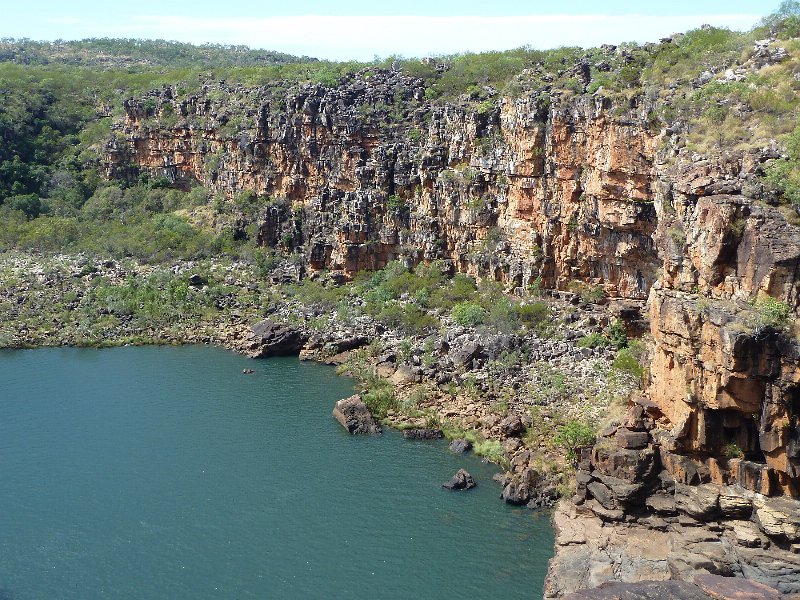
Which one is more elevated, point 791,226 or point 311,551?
point 791,226

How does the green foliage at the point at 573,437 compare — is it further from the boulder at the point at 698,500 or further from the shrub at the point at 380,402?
the shrub at the point at 380,402

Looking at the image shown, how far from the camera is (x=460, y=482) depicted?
3856cm

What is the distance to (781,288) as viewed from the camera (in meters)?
30.8

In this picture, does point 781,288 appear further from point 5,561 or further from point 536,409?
point 5,561

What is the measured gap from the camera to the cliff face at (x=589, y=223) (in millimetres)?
31094

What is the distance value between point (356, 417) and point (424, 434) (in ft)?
13.6

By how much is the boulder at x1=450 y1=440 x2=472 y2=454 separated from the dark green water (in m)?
0.57

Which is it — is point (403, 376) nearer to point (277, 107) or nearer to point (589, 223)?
point (589, 223)

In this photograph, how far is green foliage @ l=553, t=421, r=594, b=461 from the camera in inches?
1485

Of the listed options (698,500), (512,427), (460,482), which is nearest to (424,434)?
(512,427)

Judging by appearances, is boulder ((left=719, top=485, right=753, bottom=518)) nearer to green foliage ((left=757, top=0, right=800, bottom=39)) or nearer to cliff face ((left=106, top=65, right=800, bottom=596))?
cliff face ((left=106, top=65, right=800, bottom=596))

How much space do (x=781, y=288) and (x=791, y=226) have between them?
98.4 inches

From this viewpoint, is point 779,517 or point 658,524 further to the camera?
point 658,524

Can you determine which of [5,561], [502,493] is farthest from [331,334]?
[5,561]
